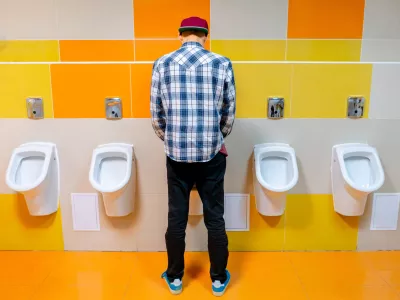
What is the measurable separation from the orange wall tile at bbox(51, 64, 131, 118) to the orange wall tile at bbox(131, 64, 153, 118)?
37 millimetres

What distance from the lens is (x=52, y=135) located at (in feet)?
8.14

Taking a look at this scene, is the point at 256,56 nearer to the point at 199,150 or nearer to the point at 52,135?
the point at 199,150

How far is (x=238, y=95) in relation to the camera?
2.42m

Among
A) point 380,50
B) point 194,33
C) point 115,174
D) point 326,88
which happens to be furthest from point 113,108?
point 380,50

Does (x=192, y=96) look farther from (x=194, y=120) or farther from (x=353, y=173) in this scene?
(x=353, y=173)

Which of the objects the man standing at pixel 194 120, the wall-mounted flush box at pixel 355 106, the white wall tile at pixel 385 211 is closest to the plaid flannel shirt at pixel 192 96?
the man standing at pixel 194 120

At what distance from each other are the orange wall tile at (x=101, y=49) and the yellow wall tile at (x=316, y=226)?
159cm

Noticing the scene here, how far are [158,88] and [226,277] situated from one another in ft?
3.61

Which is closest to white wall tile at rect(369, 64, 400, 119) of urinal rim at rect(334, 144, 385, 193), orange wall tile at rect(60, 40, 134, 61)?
urinal rim at rect(334, 144, 385, 193)

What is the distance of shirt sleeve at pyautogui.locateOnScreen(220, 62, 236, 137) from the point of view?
1882mm

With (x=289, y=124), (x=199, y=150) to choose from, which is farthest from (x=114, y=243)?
(x=289, y=124)

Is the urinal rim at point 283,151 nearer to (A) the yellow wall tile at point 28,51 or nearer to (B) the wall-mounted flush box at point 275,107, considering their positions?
(B) the wall-mounted flush box at point 275,107

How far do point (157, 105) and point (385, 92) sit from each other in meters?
1.47

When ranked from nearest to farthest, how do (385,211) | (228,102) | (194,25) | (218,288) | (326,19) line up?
(194,25), (228,102), (218,288), (385,211), (326,19)
